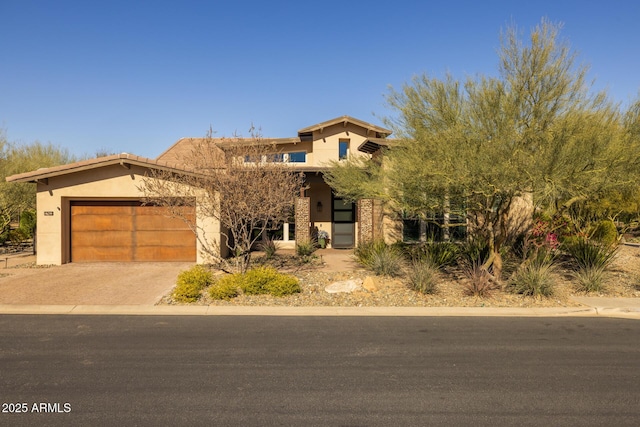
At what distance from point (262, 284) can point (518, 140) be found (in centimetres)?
679

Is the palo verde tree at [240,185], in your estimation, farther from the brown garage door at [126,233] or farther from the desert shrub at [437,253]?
the desert shrub at [437,253]

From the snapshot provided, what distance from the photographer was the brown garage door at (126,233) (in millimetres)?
15484

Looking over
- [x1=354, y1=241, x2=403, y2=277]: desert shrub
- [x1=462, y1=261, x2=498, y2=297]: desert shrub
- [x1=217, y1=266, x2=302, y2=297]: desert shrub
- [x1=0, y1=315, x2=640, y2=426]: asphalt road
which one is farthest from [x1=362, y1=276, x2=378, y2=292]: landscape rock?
[x1=0, y1=315, x2=640, y2=426]: asphalt road

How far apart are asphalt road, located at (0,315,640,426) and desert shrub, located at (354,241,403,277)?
400 cm

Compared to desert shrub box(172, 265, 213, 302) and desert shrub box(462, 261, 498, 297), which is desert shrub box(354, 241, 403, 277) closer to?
desert shrub box(462, 261, 498, 297)

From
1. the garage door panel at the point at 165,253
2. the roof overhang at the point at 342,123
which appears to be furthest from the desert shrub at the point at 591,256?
the garage door panel at the point at 165,253

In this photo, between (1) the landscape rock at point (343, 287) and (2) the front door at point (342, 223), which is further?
(2) the front door at point (342, 223)

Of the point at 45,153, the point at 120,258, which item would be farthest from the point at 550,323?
Result: the point at 45,153

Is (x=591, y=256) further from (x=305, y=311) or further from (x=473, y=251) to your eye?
(x=305, y=311)

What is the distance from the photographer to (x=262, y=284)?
10359 mm

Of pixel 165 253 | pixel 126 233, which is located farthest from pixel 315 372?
pixel 126 233

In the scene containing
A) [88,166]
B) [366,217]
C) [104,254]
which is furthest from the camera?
[366,217]

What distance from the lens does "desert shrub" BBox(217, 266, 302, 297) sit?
10211 mm

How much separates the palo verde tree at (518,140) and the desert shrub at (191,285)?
5.58m
